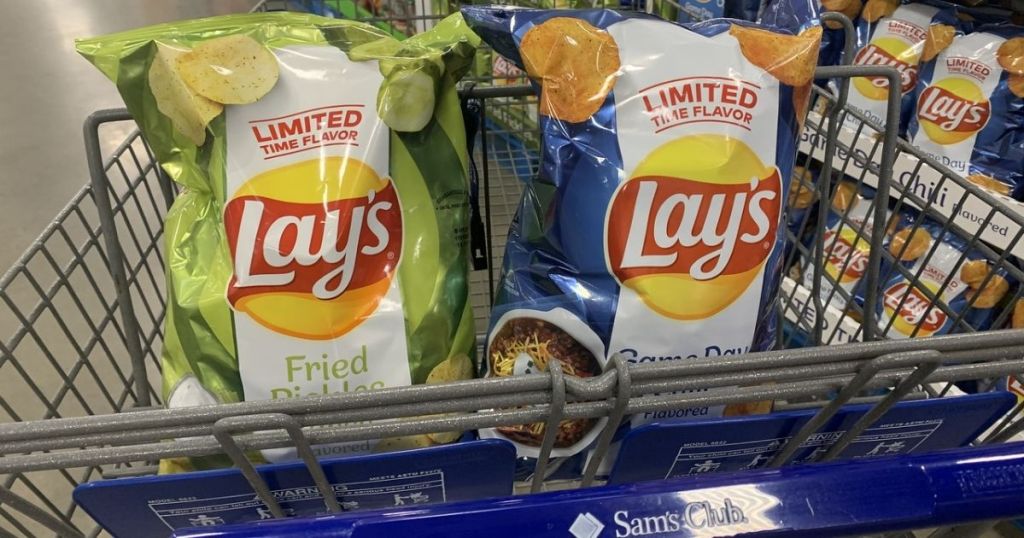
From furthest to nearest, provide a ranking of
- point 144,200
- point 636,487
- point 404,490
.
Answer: point 144,200, point 404,490, point 636,487

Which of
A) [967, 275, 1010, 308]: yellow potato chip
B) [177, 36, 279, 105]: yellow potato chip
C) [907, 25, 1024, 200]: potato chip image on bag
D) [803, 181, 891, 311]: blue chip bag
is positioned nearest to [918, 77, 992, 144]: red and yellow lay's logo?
[907, 25, 1024, 200]: potato chip image on bag

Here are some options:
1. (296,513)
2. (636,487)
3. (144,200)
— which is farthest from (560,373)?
(144,200)

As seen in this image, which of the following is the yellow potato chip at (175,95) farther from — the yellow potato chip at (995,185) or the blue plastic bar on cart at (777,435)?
the yellow potato chip at (995,185)

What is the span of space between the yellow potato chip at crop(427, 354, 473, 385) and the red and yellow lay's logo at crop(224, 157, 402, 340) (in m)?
0.08

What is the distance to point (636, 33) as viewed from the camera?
56 centimetres

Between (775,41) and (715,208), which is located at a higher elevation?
(775,41)

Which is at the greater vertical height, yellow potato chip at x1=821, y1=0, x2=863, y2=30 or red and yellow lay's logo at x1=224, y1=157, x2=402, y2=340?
yellow potato chip at x1=821, y1=0, x2=863, y2=30

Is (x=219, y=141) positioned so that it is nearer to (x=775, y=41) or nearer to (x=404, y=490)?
(x=404, y=490)

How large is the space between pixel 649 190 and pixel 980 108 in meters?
1.06

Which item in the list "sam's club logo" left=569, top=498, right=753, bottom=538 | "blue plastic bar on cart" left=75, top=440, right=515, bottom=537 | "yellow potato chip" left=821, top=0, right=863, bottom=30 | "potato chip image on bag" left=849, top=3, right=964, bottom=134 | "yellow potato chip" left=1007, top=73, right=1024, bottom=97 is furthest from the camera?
"yellow potato chip" left=821, top=0, right=863, bottom=30

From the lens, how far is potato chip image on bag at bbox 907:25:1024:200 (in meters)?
1.19

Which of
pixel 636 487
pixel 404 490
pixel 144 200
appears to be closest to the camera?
pixel 636 487

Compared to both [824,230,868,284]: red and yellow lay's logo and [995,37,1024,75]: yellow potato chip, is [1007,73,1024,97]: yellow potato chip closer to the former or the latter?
[995,37,1024,75]: yellow potato chip

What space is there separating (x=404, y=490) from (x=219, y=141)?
33 cm
